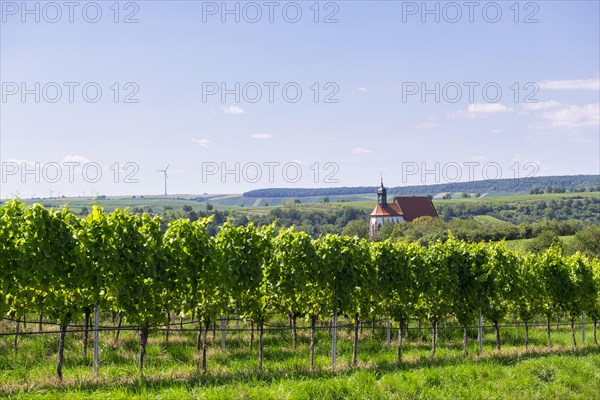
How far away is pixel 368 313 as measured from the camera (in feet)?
63.8

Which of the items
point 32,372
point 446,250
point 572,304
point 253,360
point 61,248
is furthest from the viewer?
point 572,304

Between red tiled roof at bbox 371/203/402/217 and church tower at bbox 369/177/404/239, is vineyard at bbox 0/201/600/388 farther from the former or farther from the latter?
red tiled roof at bbox 371/203/402/217

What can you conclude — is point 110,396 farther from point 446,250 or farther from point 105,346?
point 446,250

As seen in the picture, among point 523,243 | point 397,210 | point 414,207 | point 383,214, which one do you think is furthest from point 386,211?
point 523,243

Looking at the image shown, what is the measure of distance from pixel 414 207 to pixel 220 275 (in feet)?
484

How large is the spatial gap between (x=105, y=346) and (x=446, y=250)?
12776mm

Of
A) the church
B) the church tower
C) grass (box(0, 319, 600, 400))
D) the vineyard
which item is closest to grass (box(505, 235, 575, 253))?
the church

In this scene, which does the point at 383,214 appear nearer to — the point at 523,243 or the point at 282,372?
the point at 523,243

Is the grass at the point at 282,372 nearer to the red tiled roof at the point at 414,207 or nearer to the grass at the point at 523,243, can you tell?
the grass at the point at 523,243

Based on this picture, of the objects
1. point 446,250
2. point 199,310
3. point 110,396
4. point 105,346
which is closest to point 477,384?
point 446,250

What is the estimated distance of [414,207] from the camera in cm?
15912

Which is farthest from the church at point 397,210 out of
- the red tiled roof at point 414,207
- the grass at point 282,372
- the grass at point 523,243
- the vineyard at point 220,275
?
the grass at point 282,372

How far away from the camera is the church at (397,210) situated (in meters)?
152

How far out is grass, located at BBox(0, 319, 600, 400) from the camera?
12.9 meters
